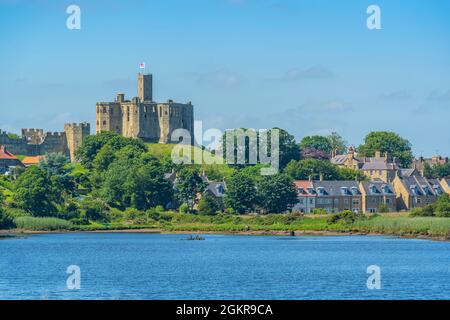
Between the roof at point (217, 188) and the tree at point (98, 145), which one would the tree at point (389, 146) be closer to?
the tree at point (98, 145)

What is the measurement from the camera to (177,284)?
184 ft

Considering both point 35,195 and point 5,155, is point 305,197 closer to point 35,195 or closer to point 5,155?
point 35,195

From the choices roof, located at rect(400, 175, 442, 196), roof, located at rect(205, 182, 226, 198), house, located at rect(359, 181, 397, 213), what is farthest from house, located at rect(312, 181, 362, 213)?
roof, located at rect(205, 182, 226, 198)

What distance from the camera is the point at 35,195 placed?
100625 millimetres

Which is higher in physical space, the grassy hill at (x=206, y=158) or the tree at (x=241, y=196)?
the grassy hill at (x=206, y=158)

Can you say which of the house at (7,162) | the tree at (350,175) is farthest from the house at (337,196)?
the house at (7,162)

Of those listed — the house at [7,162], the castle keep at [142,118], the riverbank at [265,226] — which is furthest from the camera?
the castle keep at [142,118]

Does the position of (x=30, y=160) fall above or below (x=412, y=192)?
above

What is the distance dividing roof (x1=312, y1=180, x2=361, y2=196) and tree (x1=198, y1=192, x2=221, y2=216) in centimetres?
1492

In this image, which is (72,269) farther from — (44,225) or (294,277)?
(44,225)

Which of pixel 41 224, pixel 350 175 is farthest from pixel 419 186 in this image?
pixel 41 224

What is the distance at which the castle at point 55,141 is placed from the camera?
493 ft

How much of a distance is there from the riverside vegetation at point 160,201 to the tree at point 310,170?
104 millimetres

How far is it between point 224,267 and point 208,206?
43.6m
